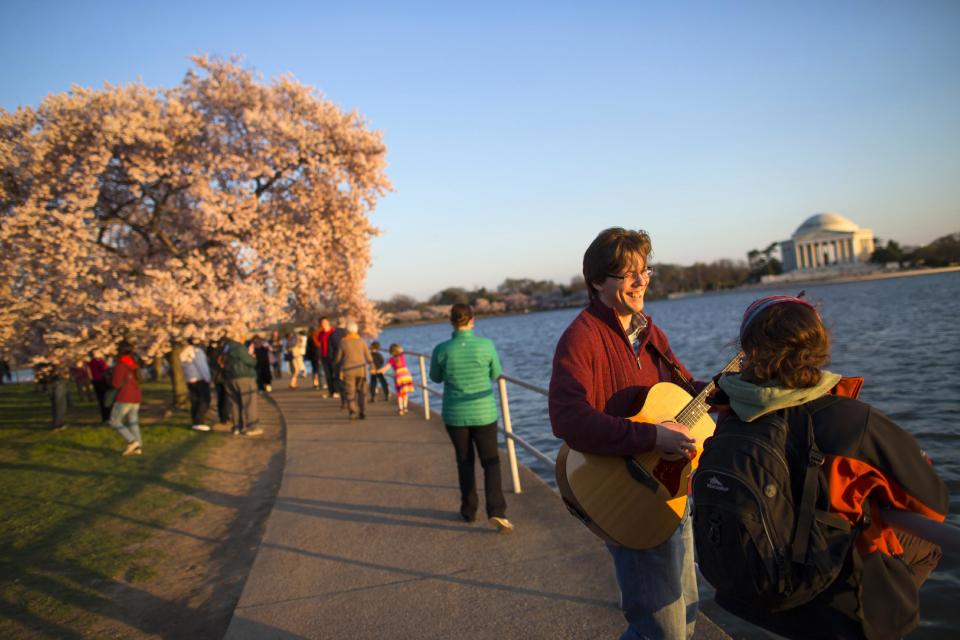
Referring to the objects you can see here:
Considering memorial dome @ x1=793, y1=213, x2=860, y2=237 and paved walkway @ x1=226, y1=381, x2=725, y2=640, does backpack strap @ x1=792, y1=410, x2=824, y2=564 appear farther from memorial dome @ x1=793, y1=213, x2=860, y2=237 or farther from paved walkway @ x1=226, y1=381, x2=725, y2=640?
memorial dome @ x1=793, y1=213, x2=860, y2=237

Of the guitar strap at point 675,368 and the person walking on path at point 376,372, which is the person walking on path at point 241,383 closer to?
the person walking on path at point 376,372

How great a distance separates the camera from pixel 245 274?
14508 millimetres

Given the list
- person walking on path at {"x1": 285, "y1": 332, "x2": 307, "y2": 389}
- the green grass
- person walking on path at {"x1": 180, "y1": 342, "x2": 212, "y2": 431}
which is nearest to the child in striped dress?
the green grass

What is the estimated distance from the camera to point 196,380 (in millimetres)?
12172

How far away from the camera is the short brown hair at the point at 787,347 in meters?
1.70

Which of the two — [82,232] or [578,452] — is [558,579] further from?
[82,232]

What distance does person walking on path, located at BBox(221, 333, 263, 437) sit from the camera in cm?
1097

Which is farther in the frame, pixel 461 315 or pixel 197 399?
pixel 197 399

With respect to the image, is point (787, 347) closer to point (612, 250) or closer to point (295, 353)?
point (612, 250)

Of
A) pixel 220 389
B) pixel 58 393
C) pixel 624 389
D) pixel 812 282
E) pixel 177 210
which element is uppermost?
pixel 177 210

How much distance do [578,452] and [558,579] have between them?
1847mm

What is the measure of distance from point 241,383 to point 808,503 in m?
10.7

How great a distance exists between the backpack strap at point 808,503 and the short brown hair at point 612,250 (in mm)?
1078

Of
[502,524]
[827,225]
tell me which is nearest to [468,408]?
[502,524]
